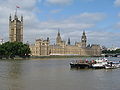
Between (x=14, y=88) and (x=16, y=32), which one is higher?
(x=16, y=32)

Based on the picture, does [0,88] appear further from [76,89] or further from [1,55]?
[1,55]

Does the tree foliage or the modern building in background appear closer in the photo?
the tree foliage

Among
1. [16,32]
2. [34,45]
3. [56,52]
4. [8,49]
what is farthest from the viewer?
[56,52]

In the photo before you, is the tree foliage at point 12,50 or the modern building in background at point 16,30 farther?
the modern building in background at point 16,30

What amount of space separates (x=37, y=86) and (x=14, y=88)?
243cm

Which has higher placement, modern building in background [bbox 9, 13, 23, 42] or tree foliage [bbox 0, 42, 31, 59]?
modern building in background [bbox 9, 13, 23, 42]

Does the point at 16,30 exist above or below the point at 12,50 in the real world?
above

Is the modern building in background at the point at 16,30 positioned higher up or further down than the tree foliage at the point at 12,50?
higher up

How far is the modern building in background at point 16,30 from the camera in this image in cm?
16162

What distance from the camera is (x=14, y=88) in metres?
24.8

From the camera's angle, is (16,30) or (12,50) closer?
(12,50)

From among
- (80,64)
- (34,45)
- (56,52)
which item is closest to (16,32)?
(34,45)

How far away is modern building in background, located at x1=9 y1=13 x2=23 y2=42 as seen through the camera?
16162 centimetres

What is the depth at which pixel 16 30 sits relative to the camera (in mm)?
162375
